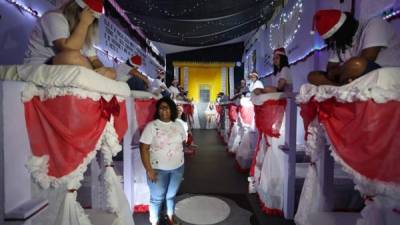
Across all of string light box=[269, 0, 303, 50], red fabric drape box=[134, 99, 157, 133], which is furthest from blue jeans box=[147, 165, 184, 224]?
string light box=[269, 0, 303, 50]

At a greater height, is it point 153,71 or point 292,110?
point 153,71

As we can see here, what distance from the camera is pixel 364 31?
159 centimetres

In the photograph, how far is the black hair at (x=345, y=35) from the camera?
5.65 ft

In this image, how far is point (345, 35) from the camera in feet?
5.74

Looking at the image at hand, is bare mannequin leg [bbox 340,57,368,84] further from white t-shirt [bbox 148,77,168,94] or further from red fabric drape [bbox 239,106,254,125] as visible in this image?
red fabric drape [bbox 239,106,254,125]

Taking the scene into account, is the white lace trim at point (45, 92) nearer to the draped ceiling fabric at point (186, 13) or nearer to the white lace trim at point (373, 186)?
the white lace trim at point (373, 186)

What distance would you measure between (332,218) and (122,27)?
6231mm

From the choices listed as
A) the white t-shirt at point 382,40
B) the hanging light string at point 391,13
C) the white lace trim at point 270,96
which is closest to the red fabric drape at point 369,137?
the white t-shirt at point 382,40

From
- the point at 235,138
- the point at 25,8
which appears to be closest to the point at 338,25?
the point at 25,8

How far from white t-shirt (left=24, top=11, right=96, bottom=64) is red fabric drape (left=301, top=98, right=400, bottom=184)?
1728 millimetres

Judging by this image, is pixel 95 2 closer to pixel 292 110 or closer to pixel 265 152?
pixel 292 110

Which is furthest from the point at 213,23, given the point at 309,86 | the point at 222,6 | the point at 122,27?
the point at 309,86

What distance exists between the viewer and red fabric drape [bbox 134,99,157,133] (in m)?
2.81

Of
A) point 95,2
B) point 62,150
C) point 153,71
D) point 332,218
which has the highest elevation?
point 153,71
